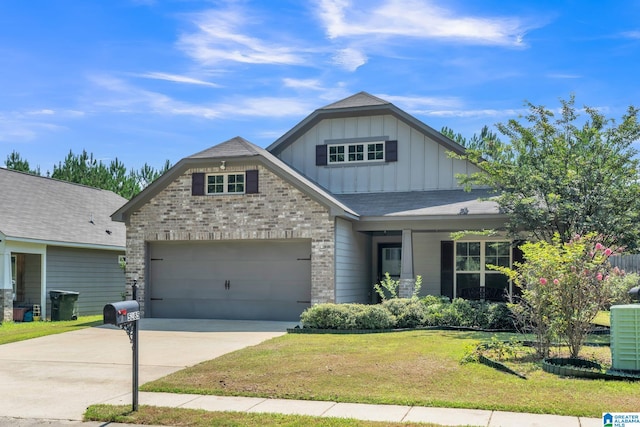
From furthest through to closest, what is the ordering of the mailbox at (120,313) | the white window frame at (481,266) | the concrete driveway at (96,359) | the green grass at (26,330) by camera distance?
the white window frame at (481,266), the green grass at (26,330), the concrete driveway at (96,359), the mailbox at (120,313)

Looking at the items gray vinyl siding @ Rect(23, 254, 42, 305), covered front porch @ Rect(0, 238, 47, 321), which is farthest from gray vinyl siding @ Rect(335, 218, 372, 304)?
gray vinyl siding @ Rect(23, 254, 42, 305)

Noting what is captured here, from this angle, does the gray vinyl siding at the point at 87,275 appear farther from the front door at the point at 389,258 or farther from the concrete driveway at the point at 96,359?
the front door at the point at 389,258

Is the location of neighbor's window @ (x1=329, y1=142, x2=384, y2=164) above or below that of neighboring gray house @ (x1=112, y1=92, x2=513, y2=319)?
above

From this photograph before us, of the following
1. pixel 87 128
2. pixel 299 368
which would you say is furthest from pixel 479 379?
pixel 87 128

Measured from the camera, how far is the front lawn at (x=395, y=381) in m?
7.72

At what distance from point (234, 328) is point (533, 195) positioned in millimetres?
8021

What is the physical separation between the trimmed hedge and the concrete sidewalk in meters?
6.79

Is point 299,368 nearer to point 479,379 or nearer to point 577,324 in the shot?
point 479,379

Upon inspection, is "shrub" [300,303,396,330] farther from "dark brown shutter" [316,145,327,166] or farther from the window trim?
"dark brown shutter" [316,145,327,166]

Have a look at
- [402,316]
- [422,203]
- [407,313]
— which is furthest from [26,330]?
[422,203]

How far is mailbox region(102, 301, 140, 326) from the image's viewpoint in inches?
288

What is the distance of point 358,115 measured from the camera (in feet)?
69.4

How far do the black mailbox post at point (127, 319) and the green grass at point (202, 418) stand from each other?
24cm

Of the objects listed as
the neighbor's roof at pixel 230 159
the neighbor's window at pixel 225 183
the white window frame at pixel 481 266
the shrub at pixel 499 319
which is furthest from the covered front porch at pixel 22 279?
the shrub at pixel 499 319
